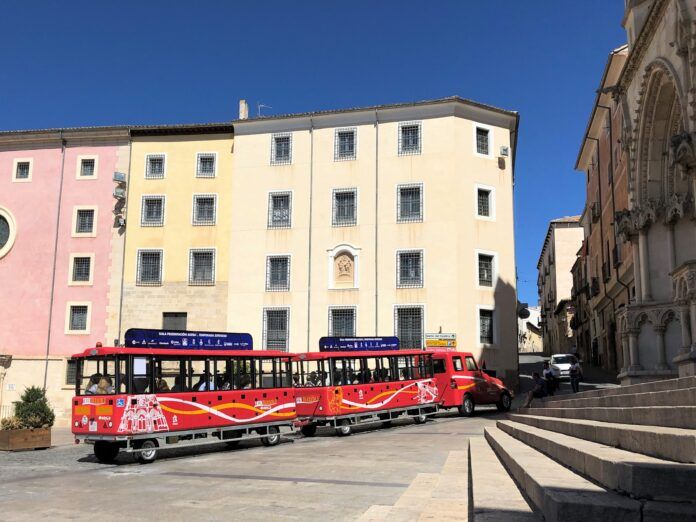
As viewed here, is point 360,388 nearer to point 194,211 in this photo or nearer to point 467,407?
point 467,407

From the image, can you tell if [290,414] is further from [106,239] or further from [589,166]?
[589,166]

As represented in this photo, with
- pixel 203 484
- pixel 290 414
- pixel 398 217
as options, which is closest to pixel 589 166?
pixel 398 217

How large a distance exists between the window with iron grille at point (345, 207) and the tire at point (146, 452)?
18206 mm

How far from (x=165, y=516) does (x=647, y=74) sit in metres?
15.5

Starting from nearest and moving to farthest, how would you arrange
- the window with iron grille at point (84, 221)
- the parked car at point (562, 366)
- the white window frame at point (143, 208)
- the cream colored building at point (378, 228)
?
the cream colored building at point (378, 228)
the white window frame at point (143, 208)
the window with iron grille at point (84, 221)
the parked car at point (562, 366)

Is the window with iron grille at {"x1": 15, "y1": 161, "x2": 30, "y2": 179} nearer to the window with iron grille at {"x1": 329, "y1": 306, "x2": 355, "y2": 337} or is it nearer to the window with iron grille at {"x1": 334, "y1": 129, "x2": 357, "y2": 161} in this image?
the window with iron grille at {"x1": 334, "y1": 129, "x2": 357, "y2": 161}

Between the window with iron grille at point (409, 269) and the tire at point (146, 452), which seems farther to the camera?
the window with iron grille at point (409, 269)

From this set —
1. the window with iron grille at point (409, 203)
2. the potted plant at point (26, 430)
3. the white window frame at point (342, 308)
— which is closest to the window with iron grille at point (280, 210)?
the white window frame at point (342, 308)

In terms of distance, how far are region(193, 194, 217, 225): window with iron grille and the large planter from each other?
54.1ft

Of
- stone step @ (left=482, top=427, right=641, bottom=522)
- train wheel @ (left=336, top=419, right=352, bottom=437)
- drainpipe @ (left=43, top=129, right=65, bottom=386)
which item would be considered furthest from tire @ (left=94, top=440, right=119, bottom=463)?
drainpipe @ (left=43, top=129, right=65, bottom=386)

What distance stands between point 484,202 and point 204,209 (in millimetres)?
14280

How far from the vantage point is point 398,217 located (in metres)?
31.7

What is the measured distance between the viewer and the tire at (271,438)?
1881 centimetres

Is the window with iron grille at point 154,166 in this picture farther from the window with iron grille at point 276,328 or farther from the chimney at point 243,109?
the window with iron grille at point 276,328
